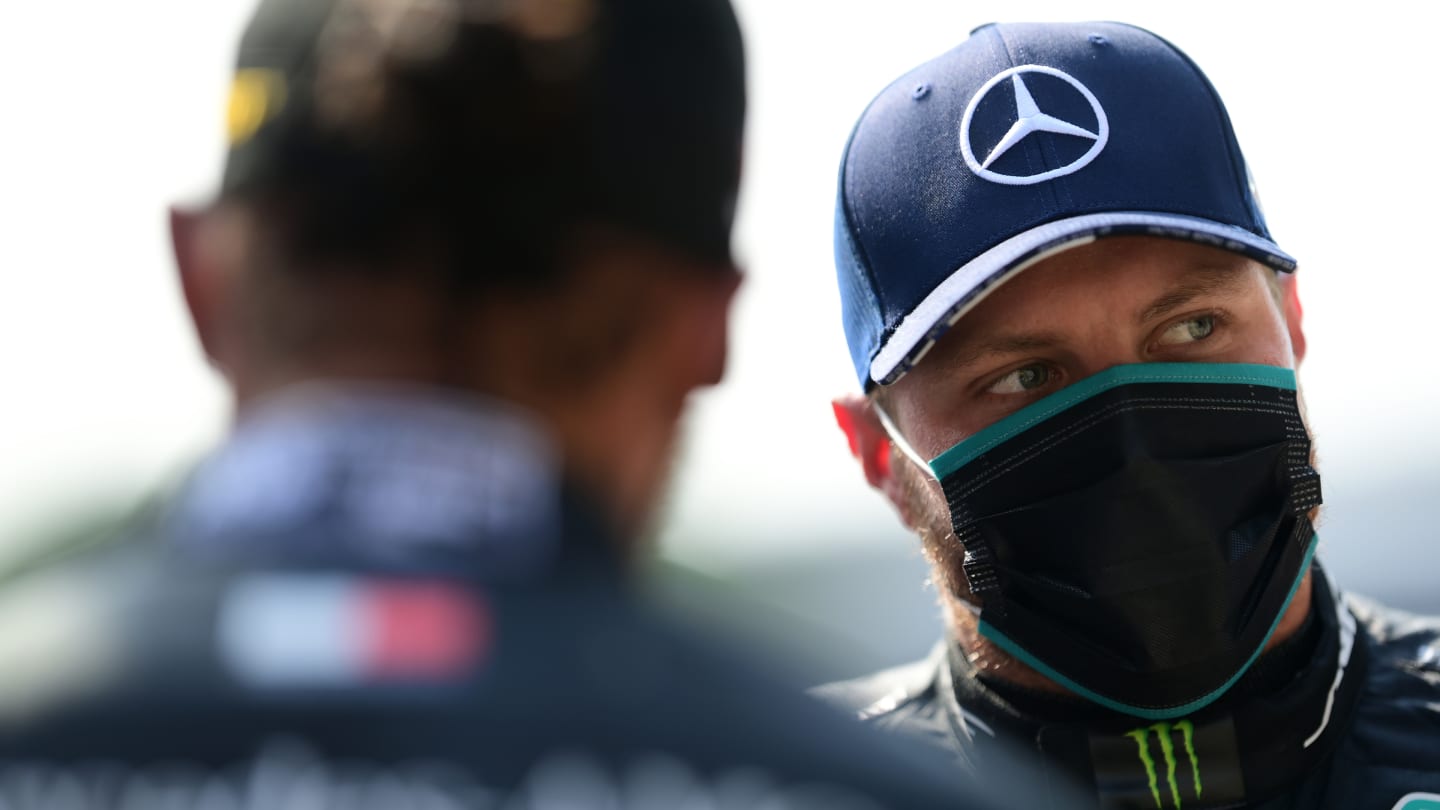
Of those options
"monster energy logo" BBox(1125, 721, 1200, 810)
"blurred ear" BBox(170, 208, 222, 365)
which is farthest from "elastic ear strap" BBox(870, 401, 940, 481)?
"blurred ear" BBox(170, 208, 222, 365)

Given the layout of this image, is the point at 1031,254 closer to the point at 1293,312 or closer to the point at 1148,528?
the point at 1148,528

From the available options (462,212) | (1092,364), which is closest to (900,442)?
(1092,364)

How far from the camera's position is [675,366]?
1.14m

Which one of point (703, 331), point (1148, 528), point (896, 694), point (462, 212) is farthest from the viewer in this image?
point (896, 694)

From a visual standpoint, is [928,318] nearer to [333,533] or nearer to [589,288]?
[589,288]

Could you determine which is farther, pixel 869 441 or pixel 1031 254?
pixel 869 441

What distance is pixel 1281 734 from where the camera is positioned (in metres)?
2.03

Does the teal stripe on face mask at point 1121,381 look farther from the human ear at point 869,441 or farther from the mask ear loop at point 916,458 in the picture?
the human ear at point 869,441

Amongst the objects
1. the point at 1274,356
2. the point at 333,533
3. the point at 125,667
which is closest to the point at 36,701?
the point at 125,667

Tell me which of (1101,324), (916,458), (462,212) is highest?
(462,212)

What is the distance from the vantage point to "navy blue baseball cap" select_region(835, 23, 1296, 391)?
2.14 m

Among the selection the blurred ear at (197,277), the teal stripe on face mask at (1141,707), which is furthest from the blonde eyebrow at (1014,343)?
the blurred ear at (197,277)

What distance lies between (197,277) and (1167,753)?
1.70 m

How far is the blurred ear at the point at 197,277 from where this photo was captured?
1.09 metres
